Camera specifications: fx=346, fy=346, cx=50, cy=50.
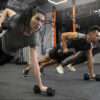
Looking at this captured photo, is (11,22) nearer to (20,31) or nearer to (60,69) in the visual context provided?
(20,31)

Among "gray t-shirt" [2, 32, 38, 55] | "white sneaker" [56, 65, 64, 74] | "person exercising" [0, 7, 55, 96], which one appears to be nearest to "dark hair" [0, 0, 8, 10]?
"person exercising" [0, 7, 55, 96]

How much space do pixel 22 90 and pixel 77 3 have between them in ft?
13.7

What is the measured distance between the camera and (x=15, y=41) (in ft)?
7.18

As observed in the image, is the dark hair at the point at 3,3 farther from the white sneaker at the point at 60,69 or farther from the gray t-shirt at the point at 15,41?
the white sneaker at the point at 60,69

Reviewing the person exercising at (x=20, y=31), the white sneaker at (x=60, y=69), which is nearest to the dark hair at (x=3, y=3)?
the person exercising at (x=20, y=31)

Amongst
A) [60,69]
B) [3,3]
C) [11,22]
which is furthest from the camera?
[60,69]

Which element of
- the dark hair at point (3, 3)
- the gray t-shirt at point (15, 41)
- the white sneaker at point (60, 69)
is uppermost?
the dark hair at point (3, 3)

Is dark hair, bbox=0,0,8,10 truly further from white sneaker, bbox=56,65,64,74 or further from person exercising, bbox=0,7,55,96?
white sneaker, bbox=56,65,64,74

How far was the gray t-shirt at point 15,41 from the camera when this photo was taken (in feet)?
6.80

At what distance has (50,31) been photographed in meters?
6.73

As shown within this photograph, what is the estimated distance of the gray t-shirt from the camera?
2.07 meters

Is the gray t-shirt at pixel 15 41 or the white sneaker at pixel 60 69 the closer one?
the gray t-shirt at pixel 15 41

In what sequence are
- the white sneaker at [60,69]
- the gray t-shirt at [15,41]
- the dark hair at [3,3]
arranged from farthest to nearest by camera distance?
the white sneaker at [60,69]
the dark hair at [3,3]
the gray t-shirt at [15,41]

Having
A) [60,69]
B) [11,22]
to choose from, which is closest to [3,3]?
[11,22]
